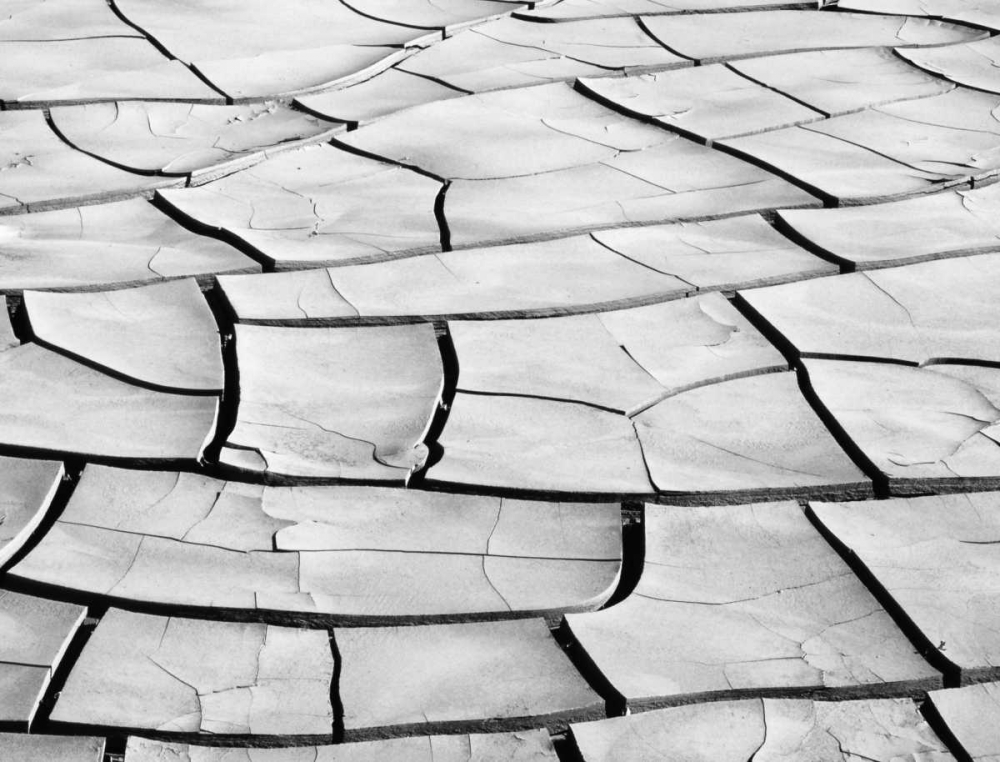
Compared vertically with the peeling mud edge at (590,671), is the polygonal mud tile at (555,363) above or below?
above

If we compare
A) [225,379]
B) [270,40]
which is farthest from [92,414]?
[270,40]

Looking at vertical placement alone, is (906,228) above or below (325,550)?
above

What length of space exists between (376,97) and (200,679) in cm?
196

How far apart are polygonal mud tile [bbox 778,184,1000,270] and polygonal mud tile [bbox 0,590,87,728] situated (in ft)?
5.19

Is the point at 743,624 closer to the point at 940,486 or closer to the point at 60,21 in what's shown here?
the point at 940,486

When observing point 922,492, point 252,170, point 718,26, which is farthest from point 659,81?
point 922,492

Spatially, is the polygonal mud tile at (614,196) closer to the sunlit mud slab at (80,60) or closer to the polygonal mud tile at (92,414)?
Result: the polygonal mud tile at (92,414)

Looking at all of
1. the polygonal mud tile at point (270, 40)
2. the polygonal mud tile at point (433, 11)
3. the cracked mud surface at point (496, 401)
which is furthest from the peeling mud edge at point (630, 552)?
the polygonal mud tile at point (433, 11)

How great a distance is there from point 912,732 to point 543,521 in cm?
57

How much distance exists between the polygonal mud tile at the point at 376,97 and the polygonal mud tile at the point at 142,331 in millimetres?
863

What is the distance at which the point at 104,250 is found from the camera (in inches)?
99.7

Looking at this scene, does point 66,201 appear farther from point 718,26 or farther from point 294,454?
point 718,26

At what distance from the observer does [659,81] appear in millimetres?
3332

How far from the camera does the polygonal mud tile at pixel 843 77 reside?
127 inches
